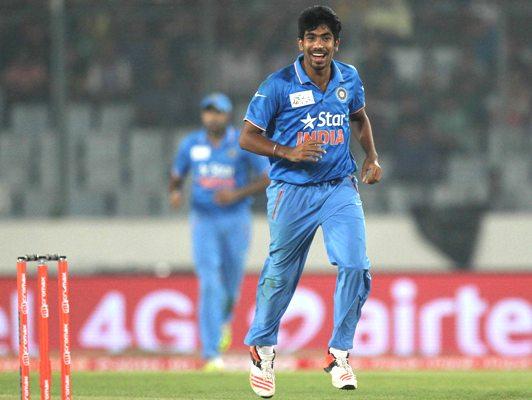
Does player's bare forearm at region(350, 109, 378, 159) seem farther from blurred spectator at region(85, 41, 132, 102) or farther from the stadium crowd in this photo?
blurred spectator at region(85, 41, 132, 102)

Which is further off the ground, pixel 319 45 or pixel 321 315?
pixel 319 45

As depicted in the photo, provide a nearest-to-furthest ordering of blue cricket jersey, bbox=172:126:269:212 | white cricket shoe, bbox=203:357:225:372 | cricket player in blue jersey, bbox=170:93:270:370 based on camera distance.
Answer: white cricket shoe, bbox=203:357:225:372 → cricket player in blue jersey, bbox=170:93:270:370 → blue cricket jersey, bbox=172:126:269:212

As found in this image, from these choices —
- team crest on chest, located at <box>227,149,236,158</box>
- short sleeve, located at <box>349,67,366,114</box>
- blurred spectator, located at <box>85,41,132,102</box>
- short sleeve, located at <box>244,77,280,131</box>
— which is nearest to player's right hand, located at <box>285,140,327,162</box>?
short sleeve, located at <box>244,77,280,131</box>

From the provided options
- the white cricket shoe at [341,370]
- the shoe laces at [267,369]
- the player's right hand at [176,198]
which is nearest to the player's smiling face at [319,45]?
the white cricket shoe at [341,370]

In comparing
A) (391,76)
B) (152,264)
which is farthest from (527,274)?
(152,264)

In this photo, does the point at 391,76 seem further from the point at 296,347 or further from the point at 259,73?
the point at 296,347

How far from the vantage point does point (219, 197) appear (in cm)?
1185

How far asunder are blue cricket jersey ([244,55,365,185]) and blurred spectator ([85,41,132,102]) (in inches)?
339

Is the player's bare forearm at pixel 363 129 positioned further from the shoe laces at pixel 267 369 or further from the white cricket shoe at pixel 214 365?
the white cricket shoe at pixel 214 365

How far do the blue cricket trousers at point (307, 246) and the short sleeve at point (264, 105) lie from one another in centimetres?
38

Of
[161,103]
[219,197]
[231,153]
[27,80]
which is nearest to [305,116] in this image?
[219,197]

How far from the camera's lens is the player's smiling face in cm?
720

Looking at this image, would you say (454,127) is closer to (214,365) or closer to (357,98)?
(214,365)

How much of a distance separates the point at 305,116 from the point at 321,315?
6.37 metres
